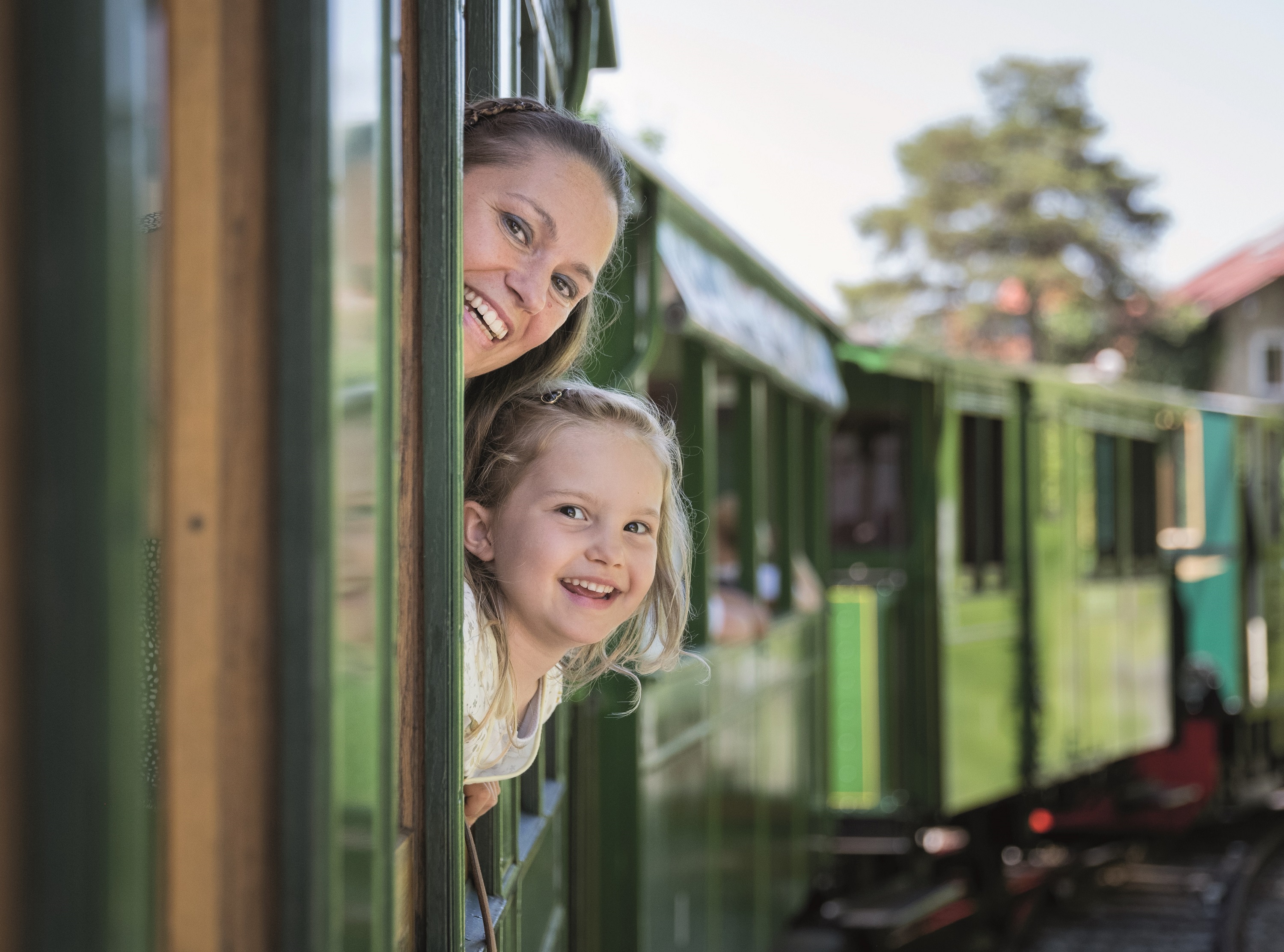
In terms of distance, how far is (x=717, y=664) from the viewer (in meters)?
4.09

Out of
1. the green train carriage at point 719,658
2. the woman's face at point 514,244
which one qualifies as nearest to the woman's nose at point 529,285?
the woman's face at point 514,244

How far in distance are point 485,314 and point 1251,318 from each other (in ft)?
103

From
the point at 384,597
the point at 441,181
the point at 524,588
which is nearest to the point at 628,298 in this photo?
the point at 524,588

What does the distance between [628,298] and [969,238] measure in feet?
119

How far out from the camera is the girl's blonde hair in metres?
1.62

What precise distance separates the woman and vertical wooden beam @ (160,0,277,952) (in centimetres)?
76

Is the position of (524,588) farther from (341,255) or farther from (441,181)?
(341,255)

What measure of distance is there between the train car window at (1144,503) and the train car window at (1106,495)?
0.38 meters

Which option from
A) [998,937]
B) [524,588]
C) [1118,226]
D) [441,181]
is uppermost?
[1118,226]

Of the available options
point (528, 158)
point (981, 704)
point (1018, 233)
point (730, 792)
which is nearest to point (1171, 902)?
point (981, 704)

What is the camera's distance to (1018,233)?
120ft

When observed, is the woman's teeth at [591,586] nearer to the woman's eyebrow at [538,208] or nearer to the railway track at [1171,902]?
the woman's eyebrow at [538,208]

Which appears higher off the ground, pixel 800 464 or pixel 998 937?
pixel 800 464

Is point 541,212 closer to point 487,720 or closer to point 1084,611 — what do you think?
point 487,720
